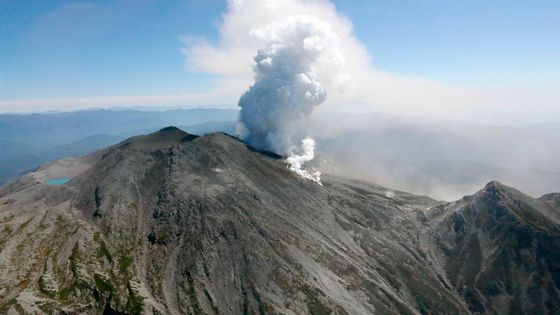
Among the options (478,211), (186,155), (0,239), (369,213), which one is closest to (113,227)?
(0,239)

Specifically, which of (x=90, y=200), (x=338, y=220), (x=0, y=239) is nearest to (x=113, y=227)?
(x=90, y=200)

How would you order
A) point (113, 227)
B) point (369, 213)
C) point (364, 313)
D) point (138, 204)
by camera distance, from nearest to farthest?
point (364, 313), point (113, 227), point (138, 204), point (369, 213)

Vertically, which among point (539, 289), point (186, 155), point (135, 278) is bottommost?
point (539, 289)

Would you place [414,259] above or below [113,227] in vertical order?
below

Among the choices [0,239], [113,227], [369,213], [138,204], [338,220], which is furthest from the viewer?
[369,213]

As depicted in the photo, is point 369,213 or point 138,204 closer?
point 138,204

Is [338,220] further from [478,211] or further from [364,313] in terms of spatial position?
[478,211]
